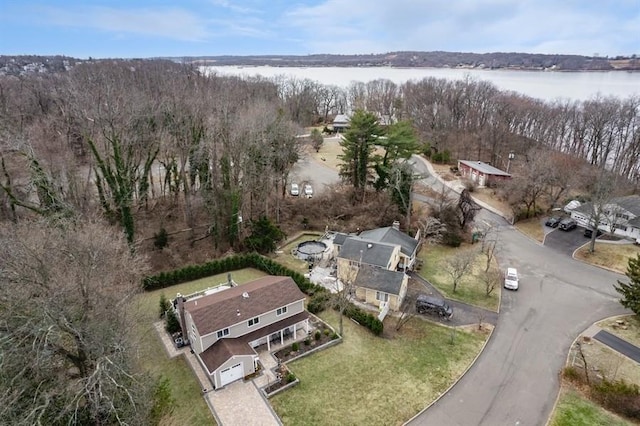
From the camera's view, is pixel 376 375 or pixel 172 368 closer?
pixel 376 375

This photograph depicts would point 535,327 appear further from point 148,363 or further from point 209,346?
point 148,363

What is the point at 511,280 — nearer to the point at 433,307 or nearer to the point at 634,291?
the point at 634,291

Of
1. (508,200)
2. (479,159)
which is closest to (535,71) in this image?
(479,159)

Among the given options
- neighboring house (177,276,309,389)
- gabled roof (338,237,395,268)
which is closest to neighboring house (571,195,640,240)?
gabled roof (338,237,395,268)

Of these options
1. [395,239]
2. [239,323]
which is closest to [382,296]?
[395,239]

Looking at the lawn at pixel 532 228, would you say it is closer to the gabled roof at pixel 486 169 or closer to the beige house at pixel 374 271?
the gabled roof at pixel 486 169

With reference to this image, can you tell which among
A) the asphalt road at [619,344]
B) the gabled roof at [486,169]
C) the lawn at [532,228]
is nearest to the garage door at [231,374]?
the asphalt road at [619,344]
